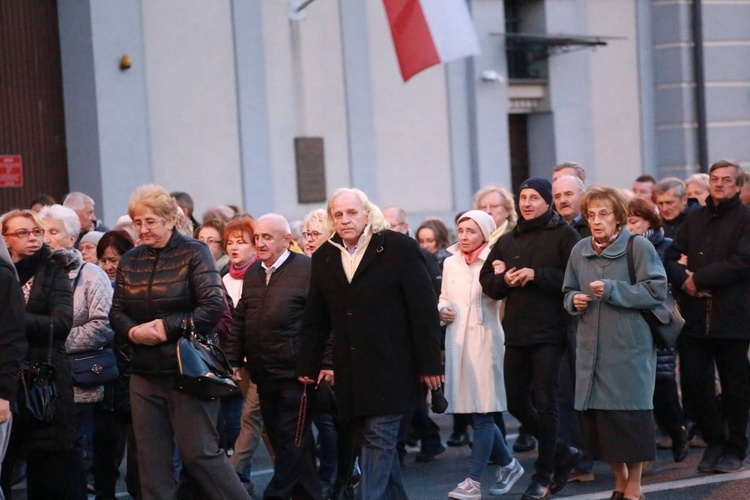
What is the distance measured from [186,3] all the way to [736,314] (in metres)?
8.67

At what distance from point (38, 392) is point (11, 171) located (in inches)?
307

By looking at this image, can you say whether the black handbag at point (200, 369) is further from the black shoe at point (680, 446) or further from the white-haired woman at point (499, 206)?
the black shoe at point (680, 446)

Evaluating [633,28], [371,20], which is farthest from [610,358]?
[633,28]

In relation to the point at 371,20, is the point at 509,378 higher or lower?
lower

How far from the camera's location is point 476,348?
27.4 feet

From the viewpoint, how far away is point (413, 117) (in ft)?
57.1

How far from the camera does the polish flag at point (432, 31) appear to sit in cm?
1415

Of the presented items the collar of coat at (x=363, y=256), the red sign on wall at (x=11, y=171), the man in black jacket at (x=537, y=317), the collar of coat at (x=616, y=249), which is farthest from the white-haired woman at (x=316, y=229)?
the red sign on wall at (x=11, y=171)

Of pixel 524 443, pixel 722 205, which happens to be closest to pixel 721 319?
pixel 722 205

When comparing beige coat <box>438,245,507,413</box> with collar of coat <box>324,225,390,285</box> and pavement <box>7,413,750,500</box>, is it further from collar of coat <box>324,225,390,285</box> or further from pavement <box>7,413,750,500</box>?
collar of coat <box>324,225,390,285</box>

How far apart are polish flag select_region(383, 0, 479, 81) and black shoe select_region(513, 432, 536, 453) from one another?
560 centimetres

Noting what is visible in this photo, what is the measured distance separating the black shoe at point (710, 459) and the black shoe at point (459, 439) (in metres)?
2.18

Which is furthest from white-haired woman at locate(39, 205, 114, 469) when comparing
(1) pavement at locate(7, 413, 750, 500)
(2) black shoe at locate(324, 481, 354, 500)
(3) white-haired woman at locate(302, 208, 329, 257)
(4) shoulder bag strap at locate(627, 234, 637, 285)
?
(4) shoulder bag strap at locate(627, 234, 637, 285)

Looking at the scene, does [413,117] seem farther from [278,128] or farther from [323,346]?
[323,346]
